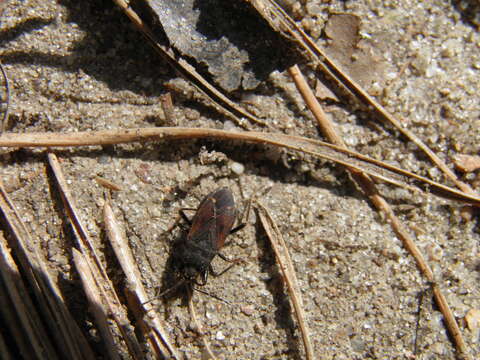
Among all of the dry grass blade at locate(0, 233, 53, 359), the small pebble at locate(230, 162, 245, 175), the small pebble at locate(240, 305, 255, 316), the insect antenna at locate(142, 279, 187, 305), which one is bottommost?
the dry grass blade at locate(0, 233, 53, 359)

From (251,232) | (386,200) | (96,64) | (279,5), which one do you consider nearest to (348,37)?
(279,5)

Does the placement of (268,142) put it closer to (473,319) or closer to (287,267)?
(287,267)

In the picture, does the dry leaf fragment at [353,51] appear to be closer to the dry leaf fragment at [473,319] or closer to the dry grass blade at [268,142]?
the dry grass blade at [268,142]

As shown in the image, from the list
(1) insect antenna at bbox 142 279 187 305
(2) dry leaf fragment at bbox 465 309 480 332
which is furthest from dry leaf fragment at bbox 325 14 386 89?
(1) insect antenna at bbox 142 279 187 305

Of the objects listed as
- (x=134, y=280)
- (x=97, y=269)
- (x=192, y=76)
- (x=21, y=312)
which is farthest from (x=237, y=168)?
(x=21, y=312)

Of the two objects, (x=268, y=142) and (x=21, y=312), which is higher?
(x=268, y=142)

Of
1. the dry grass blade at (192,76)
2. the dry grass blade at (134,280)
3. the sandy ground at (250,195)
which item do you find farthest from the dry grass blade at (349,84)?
the dry grass blade at (134,280)

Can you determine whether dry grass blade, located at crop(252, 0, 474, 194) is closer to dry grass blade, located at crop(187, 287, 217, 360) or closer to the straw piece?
dry grass blade, located at crop(187, 287, 217, 360)
